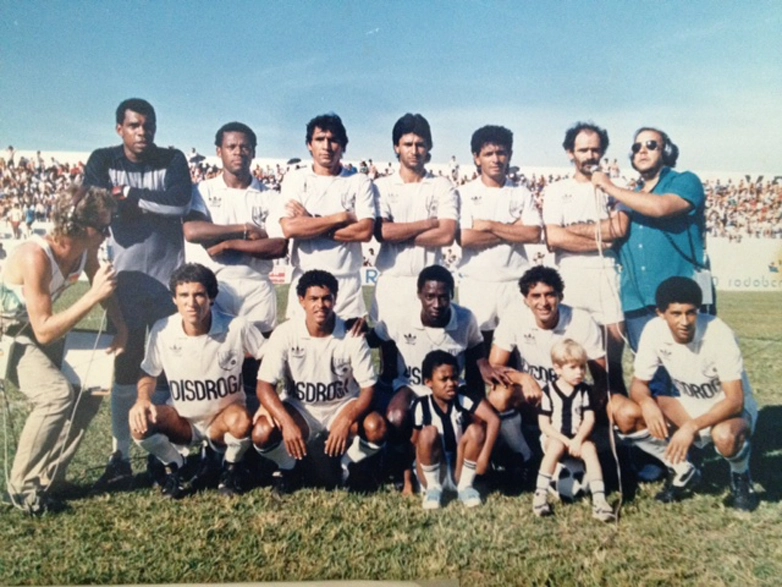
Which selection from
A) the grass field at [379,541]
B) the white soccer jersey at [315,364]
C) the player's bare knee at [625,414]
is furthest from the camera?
the player's bare knee at [625,414]

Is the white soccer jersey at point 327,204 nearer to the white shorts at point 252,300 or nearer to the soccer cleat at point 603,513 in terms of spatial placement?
the white shorts at point 252,300

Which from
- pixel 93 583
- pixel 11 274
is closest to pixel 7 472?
pixel 93 583

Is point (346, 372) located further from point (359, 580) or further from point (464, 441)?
point (359, 580)

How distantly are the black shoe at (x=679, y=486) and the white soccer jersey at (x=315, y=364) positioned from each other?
179 cm

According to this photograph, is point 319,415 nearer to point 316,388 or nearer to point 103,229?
point 316,388

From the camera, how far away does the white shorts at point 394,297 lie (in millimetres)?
3613

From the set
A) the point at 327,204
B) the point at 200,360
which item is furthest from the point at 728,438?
the point at 200,360

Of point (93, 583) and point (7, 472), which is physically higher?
point (7, 472)

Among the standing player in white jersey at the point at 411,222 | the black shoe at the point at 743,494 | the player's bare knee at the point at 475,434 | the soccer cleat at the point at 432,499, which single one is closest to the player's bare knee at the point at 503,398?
the player's bare knee at the point at 475,434

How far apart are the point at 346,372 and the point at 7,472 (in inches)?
77.6

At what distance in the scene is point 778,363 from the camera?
12.6 ft

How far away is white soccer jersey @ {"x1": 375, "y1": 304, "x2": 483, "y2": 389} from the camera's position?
361 cm

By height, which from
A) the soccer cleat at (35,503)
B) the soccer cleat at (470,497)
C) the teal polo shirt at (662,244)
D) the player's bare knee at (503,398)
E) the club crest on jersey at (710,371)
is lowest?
the soccer cleat at (470,497)

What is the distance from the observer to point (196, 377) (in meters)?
3.54
